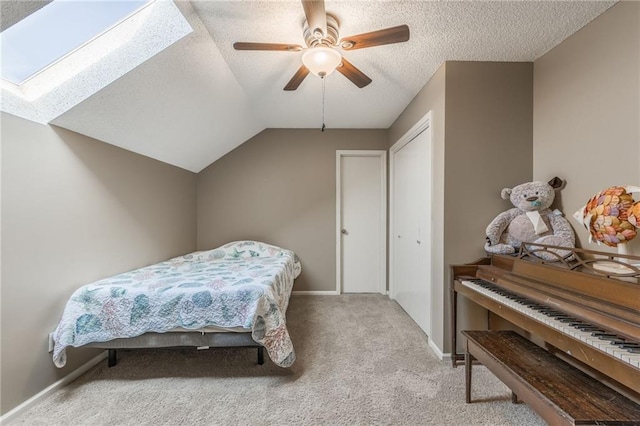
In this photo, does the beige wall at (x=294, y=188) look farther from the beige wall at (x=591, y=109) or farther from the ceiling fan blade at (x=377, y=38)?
the ceiling fan blade at (x=377, y=38)

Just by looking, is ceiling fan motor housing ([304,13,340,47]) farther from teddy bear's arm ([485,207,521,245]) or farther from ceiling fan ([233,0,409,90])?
teddy bear's arm ([485,207,521,245])

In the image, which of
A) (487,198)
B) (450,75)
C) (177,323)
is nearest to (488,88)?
(450,75)

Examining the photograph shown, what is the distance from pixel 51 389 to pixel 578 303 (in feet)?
9.82

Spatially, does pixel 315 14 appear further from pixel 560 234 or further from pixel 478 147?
pixel 560 234

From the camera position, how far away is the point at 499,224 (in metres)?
1.91

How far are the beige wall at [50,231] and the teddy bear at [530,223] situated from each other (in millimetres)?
2955

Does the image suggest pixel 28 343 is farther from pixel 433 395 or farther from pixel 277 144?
pixel 277 144

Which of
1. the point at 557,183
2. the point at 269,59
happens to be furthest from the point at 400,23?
the point at 557,183

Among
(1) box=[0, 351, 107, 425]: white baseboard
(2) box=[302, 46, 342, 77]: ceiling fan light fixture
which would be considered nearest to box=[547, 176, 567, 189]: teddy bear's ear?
(2) box=[302, 46, 342, 77]: ceiling fan light fixture

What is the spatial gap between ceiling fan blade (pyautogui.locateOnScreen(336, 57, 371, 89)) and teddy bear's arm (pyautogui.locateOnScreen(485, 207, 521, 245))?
1358 mm

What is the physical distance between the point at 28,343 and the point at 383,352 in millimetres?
2350

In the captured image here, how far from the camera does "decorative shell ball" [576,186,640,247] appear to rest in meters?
1.23

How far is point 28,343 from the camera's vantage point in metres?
1.56

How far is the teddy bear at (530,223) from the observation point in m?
1.72
